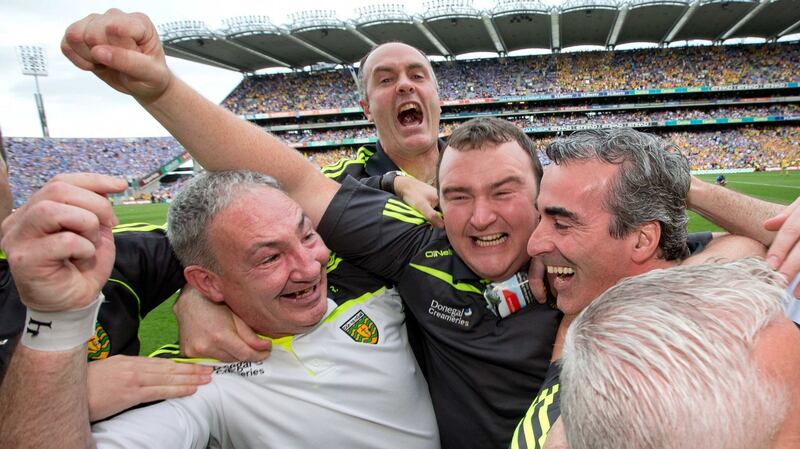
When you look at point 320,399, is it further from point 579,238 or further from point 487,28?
point 487,28

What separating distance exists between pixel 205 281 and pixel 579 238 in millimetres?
1630

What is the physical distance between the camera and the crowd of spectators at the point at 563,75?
39.1 metres

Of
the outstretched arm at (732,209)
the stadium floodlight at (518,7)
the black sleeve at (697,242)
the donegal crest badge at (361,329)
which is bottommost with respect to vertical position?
the donegal crest badge at (361,329)

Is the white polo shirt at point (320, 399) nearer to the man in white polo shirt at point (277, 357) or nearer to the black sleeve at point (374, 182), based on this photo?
the man in white polo shirt at point (277, 357)

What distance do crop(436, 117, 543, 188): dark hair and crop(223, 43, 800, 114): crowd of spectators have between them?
Answer: 1609 inches

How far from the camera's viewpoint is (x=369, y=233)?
218cm

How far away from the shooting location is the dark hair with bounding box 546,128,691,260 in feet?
6.03

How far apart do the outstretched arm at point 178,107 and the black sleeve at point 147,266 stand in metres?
0.49

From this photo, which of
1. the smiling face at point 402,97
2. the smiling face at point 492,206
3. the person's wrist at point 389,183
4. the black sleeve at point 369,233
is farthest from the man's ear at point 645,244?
the smiling face at point 402,97

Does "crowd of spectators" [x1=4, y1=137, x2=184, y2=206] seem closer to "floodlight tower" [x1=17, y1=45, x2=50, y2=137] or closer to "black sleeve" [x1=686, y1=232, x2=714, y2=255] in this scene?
"floodlight tower" [x1=17, y1=45, x2=50, y2=137]

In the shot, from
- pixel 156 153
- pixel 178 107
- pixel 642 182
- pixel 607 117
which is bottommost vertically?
pixel 156 153

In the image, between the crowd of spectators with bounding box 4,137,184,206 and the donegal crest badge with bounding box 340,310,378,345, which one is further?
the crowd of spectators with bounding box 4,137,184,206

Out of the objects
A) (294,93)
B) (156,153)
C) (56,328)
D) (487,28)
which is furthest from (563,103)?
(56,328)

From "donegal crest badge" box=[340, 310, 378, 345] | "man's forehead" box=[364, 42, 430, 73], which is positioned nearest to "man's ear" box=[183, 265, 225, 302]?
"donegal crest badge" box=[340, 310, 378, 345]
